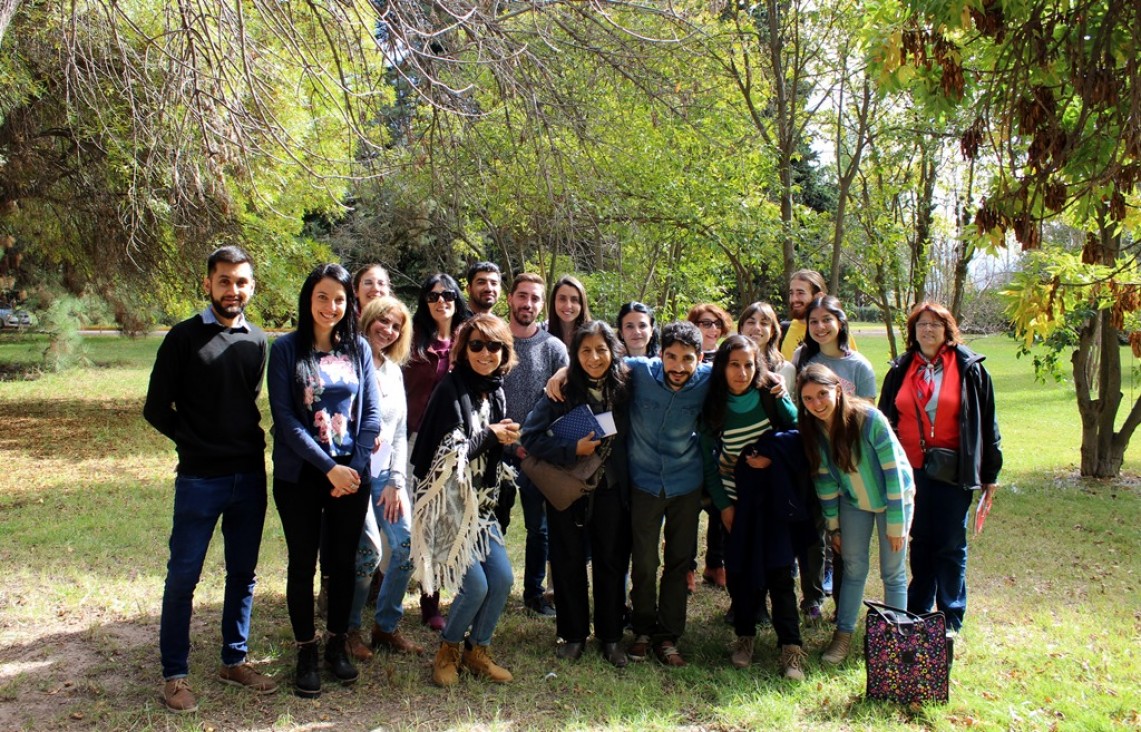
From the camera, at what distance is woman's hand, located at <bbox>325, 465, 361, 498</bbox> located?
11.1 feet

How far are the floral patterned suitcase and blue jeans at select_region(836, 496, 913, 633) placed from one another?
37cm

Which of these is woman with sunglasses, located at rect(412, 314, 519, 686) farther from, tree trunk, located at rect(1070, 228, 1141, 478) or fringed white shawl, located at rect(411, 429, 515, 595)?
tree trunk, located at rect(1070, 228, 1141, 478)

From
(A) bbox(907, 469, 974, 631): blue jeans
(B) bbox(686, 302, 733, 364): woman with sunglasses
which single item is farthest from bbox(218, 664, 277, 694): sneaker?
(A) bbox(907, 469, 974, 631): blue jeans

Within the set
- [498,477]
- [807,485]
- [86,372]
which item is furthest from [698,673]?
[86,372]

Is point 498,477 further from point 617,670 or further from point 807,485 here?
point 807,485

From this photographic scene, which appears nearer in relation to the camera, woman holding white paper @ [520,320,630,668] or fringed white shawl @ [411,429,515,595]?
fringed white shawl @ [411,429,515,595]

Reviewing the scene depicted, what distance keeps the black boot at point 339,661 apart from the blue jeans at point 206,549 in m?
0.38

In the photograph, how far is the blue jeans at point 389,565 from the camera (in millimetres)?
3877

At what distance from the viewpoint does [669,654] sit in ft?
13.3

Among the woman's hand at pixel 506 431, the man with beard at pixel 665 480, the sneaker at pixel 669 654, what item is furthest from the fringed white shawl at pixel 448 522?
the sneaker at pixel 669 654

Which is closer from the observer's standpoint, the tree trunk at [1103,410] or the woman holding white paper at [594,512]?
the woman holding white paper at [594,512]

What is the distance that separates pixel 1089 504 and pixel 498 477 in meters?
7.04

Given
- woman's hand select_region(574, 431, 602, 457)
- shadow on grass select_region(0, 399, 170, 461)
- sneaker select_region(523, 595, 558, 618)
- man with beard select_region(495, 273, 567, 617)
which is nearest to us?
woman's hand select_region(574, 431, 602, 457)

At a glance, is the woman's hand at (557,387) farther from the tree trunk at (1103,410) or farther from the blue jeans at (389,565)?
the tree trunk at (1103,410)
